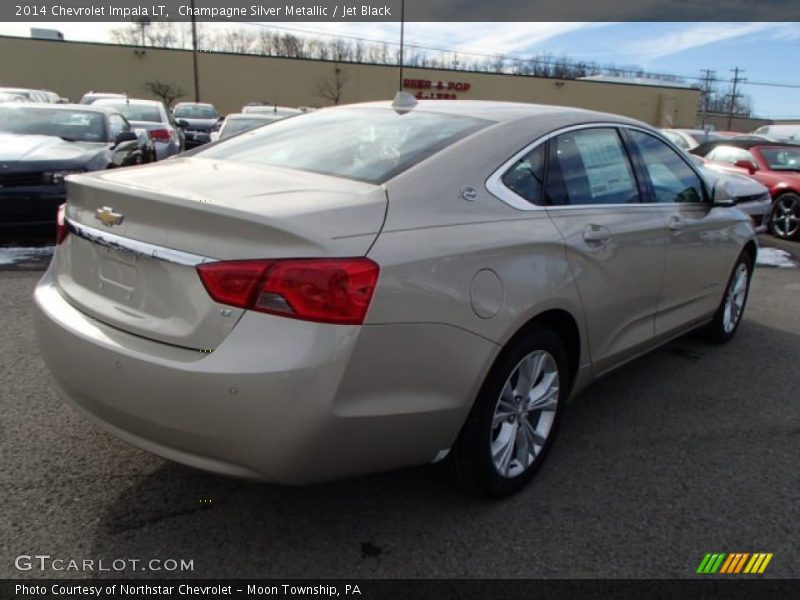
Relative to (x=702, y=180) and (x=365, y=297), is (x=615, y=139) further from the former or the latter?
(x=365, y=297)

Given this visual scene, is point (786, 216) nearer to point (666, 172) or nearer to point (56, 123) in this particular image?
point (666, 172)

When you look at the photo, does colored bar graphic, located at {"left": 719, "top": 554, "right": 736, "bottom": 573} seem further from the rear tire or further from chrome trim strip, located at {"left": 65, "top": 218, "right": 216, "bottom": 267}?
the rear tire

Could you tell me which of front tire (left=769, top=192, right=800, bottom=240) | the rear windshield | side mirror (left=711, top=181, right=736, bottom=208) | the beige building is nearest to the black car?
the rear windshield

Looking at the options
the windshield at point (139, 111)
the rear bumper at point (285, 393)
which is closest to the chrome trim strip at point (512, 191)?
the rear bumper at point (285, 393)

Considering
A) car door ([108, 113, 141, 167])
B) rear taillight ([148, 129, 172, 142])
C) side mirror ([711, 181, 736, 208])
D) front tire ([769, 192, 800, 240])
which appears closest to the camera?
side mirror ([711, 181, 736, 208])

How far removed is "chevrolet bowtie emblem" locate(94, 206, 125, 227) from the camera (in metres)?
2.40

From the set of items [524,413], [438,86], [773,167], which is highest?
[438,86]

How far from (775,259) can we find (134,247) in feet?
29.0

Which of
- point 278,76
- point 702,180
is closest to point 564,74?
point 278,76

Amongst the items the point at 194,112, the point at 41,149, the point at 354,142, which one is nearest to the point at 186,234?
the point at 354,142

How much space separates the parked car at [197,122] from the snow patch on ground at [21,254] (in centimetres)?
1400

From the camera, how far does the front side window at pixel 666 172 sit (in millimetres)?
3818

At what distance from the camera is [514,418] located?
281 cm

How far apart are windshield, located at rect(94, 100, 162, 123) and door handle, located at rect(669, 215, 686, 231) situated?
→ 12723mm
